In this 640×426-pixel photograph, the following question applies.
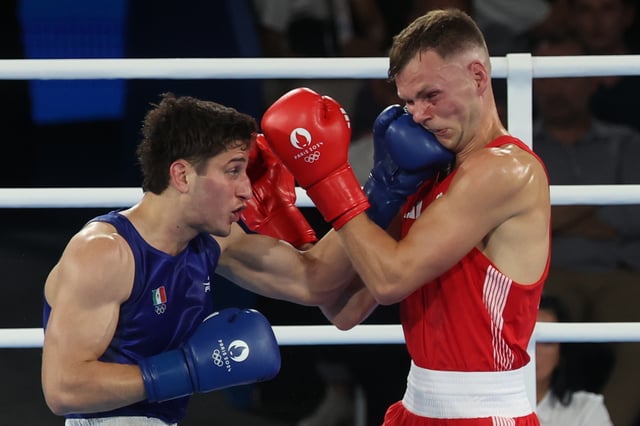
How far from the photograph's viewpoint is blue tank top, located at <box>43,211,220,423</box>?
87.0 inches

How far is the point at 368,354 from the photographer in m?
4.56

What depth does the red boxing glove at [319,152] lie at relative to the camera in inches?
88.0

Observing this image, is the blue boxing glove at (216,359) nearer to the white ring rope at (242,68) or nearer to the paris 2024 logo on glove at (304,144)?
the paris 2024 logo on glove at (304,144)

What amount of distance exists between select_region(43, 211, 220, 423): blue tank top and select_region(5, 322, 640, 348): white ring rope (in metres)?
0.44

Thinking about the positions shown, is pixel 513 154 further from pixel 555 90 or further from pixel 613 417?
pixel 555 90

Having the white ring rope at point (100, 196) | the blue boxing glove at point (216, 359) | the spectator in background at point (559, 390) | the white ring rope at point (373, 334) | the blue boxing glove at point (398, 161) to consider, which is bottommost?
the spectator in background at point (559, 390)

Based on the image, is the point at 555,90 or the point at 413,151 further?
the point at 555,90

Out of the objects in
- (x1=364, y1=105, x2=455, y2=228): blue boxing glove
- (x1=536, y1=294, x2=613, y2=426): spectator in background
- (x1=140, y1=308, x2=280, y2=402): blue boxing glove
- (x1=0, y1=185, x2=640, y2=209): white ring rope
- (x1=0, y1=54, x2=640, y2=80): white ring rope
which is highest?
(x1=0, y1=54, x2=640, y2=80): white ring rope

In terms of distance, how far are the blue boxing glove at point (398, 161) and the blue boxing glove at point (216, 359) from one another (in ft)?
1.24

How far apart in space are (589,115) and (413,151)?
2.71 meters

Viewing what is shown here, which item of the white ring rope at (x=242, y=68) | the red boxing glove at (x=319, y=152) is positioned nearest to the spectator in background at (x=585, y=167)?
the white ring rope at (x=242, y=68)

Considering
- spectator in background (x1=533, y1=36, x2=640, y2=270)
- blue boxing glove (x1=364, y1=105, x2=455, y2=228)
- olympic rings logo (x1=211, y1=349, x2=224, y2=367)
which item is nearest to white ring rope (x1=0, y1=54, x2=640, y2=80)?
blue boxing glove (x1=364, y1=105, x2=455, y2=228)

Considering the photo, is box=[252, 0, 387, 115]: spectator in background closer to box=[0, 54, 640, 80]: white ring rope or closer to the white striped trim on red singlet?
box=[0, 54, 640, 80]: white ring rope

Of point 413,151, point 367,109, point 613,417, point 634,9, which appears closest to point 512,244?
point 413,151
